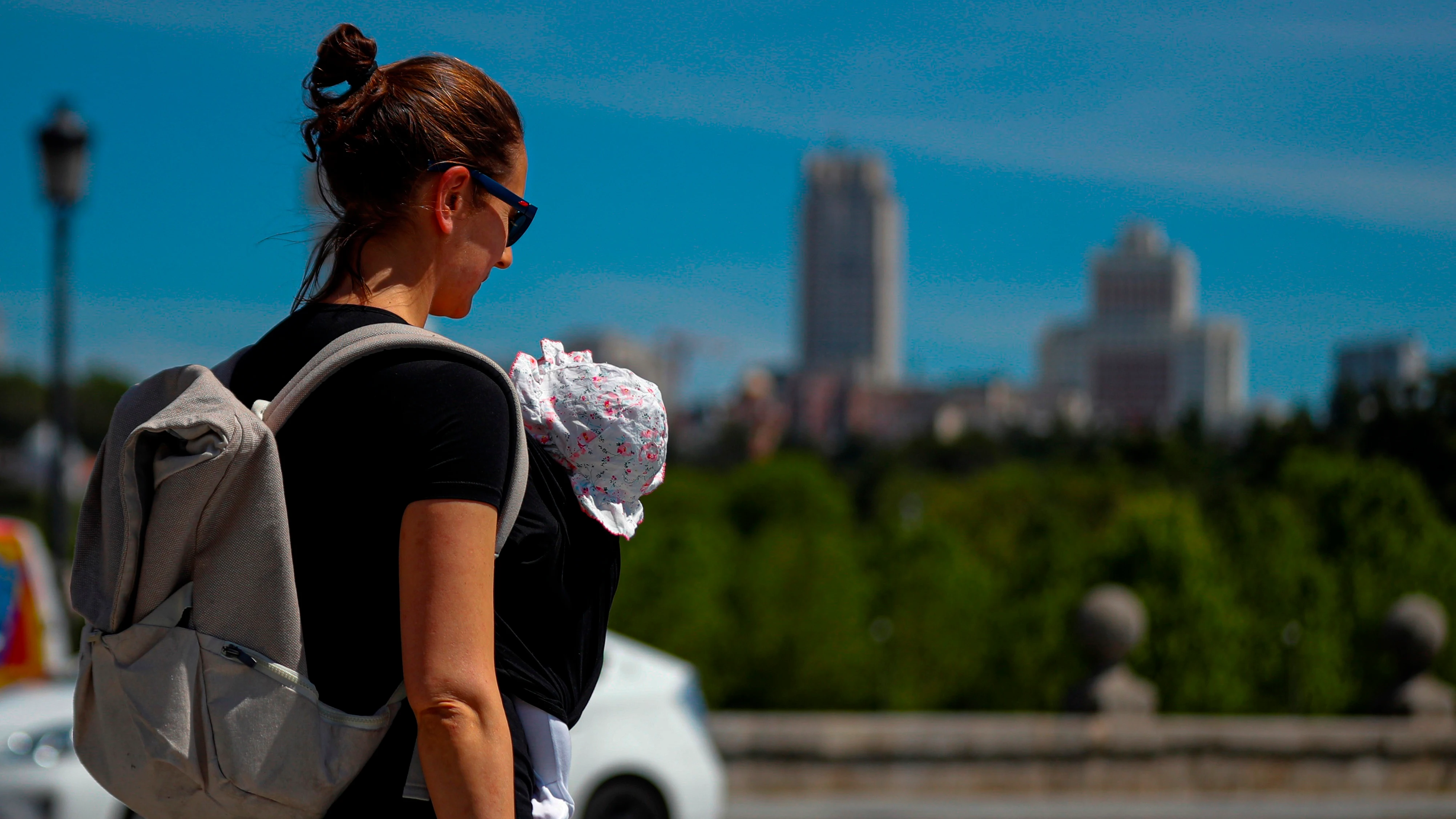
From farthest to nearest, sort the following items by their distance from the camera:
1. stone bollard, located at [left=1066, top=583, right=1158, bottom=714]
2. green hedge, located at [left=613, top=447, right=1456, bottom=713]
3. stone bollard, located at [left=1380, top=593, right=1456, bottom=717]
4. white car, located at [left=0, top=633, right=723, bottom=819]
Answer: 1. green hedge, located at [left=613, top=447, right=1456, bottom=713]
2. stone bollard, located at [left=1380, top=593, right=1456, bottom=717]
3. stone bollard, located at [left=1066, top=583, right=1158, bottom=714]
4. white car, located at [left=0, top=633, right=723, bottom=819]

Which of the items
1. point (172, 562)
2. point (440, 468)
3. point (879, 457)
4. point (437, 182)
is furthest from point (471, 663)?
point (879, 457)

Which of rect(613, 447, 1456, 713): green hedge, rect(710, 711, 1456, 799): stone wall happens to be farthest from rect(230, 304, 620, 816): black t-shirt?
rect(613, 447, 1456, 713): green hedge

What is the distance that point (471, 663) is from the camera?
1.38 metres

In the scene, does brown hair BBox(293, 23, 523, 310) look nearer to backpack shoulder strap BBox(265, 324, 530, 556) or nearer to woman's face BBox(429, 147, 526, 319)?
woman's face BBox(429, 147, 526, 319)

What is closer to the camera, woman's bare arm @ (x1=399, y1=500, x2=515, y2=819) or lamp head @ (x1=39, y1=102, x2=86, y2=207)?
woman's bare arm @ (x1=399, y1=500, x2=515, y2=819)

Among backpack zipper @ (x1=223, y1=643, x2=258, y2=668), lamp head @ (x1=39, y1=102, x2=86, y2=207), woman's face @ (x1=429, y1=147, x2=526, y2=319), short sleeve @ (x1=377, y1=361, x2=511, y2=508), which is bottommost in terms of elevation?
backpack zipper @ (x1=223, y1=643, x2=258, y2=668)

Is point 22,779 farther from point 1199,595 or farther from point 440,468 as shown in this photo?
point 1199,595

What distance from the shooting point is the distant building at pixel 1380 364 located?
1366cm

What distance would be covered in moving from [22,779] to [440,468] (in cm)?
535

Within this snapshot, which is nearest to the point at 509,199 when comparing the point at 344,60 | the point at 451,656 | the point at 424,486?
the point at 344,60

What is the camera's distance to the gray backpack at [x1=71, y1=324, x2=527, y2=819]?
4.48 ft

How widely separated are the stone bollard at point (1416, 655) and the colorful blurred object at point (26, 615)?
33.1 feet

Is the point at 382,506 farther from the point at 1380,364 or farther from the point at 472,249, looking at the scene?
the point at 1380,364

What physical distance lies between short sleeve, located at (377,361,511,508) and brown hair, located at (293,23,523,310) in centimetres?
21
